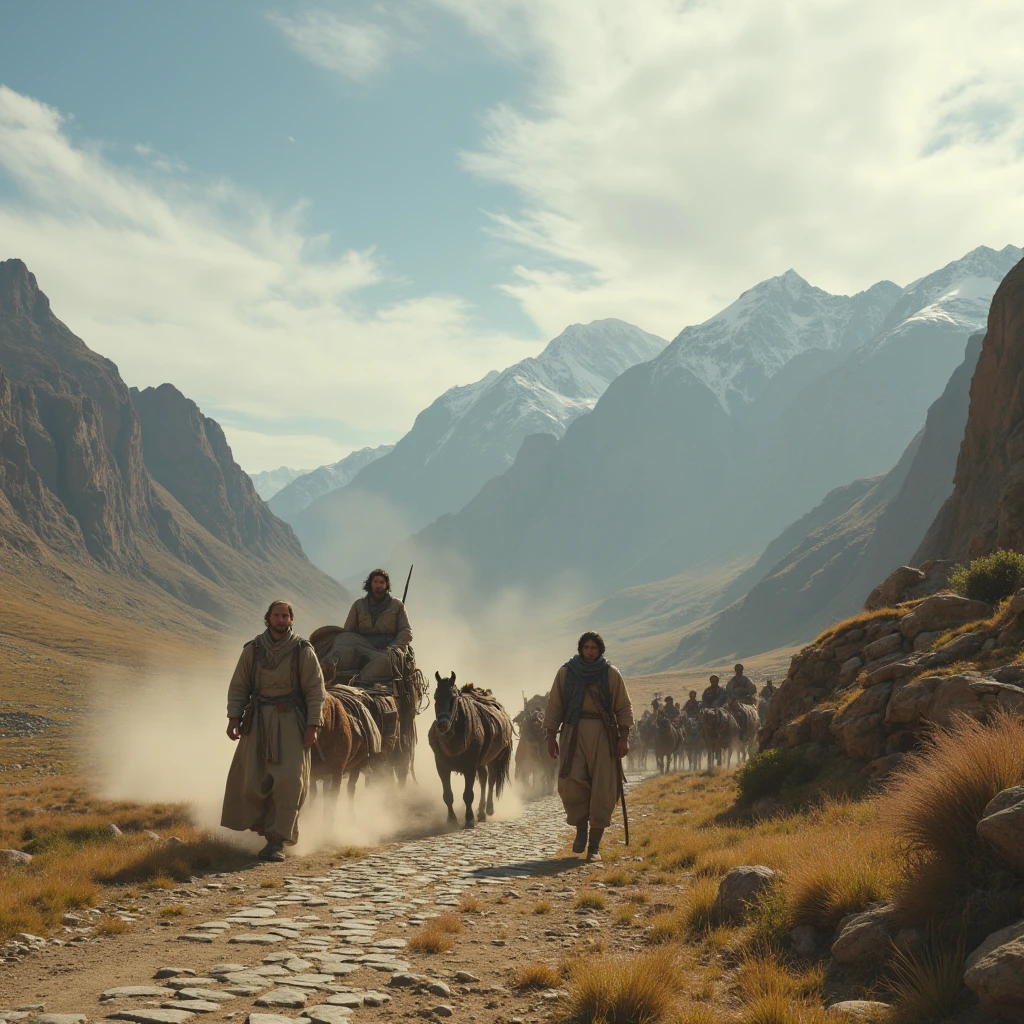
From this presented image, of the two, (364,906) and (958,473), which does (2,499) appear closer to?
(958,473)

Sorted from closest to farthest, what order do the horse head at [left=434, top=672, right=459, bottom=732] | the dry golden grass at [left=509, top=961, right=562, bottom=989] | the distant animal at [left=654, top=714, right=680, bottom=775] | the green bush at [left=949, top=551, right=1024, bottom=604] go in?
the dry golden grass at [left=509, top=961, right=562, bottom=989]
the horse head at [left=434, top=672, right=459, bottom=732]
the green bush at [left=949, top=551, right=1024, bottom=604]
the distant animal at [left=654, top=714, right=680, bottom=775]

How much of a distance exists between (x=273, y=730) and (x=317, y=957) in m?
4.72

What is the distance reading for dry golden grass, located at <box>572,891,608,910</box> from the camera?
8.89 metres

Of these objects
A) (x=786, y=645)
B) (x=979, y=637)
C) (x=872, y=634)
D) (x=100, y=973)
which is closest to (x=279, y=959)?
(x=100, y=973)

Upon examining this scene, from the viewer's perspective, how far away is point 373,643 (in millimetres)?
17641

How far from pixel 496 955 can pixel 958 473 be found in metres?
44.7

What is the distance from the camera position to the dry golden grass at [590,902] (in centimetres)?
889

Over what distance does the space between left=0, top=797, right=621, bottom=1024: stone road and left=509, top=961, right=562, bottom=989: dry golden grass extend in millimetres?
250

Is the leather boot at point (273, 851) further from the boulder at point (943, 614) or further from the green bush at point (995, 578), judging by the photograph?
the green bush at point (995, 578)

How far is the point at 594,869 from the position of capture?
36.7 ft

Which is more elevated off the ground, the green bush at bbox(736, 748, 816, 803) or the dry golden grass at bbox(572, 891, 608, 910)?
the green bush at bbox(736, 748, 816, 803)

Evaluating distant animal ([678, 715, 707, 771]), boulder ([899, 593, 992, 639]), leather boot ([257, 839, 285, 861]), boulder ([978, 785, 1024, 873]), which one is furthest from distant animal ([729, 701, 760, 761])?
boulder ([978, 785, 1024, 873])

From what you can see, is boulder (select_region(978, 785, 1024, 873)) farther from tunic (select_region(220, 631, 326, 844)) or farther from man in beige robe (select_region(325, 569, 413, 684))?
man in beige robe (select_region(325, 569, 413, 684))

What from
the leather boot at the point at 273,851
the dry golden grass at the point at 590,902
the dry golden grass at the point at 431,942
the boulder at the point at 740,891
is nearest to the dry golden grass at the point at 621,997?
the dry golden grass at the point at 431,942
